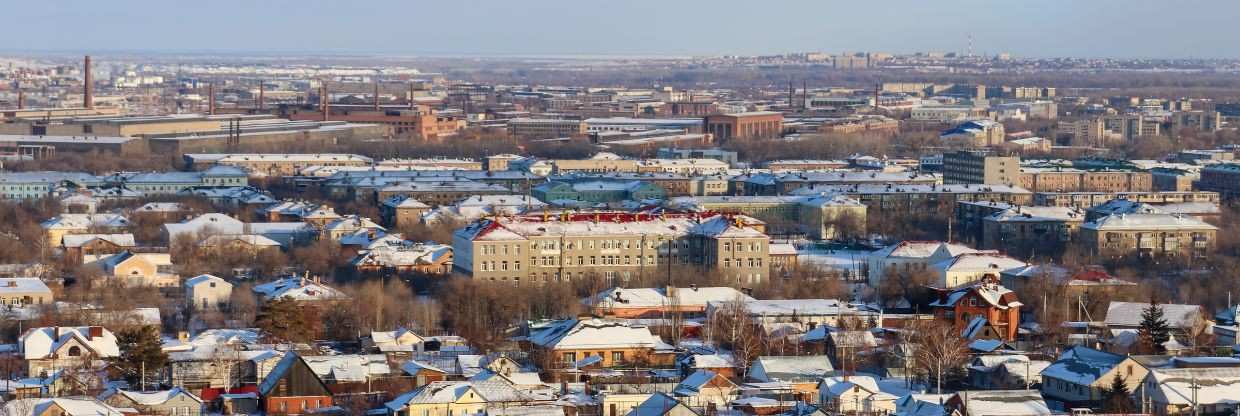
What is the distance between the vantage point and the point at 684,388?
18016 mm

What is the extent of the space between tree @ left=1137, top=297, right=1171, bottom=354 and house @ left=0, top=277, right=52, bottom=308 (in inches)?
396

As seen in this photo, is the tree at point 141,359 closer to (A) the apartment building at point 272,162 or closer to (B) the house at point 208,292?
(B) the house at point 208,292

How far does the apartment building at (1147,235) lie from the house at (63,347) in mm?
15436

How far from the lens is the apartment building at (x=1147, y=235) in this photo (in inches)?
1266

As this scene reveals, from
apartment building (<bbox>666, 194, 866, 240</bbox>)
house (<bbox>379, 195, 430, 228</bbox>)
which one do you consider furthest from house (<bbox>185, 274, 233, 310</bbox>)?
apartment building (<bbox>666, 194, 866, 240</bbox>)

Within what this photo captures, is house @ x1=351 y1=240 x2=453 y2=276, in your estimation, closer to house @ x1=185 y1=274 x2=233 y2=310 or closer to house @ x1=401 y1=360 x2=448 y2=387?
house @ x1=185 y1=274 x2=233 y2=310

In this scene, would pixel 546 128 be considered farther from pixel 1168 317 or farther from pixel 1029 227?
pixel 1168 317

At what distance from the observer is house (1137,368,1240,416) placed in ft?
57.1

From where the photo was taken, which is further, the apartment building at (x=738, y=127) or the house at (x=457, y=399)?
the apartment building at (x=738, y=127)

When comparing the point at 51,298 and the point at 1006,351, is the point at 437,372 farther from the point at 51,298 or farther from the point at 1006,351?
the point at 51,298

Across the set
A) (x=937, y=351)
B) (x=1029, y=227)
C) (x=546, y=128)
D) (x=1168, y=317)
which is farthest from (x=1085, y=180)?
(x=937, y=351)

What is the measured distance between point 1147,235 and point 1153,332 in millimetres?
12020

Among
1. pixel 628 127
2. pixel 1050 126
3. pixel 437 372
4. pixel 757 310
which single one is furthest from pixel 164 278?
pixel 1050 126

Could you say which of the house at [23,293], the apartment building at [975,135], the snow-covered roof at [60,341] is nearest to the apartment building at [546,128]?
the apartment building at [975,135]
